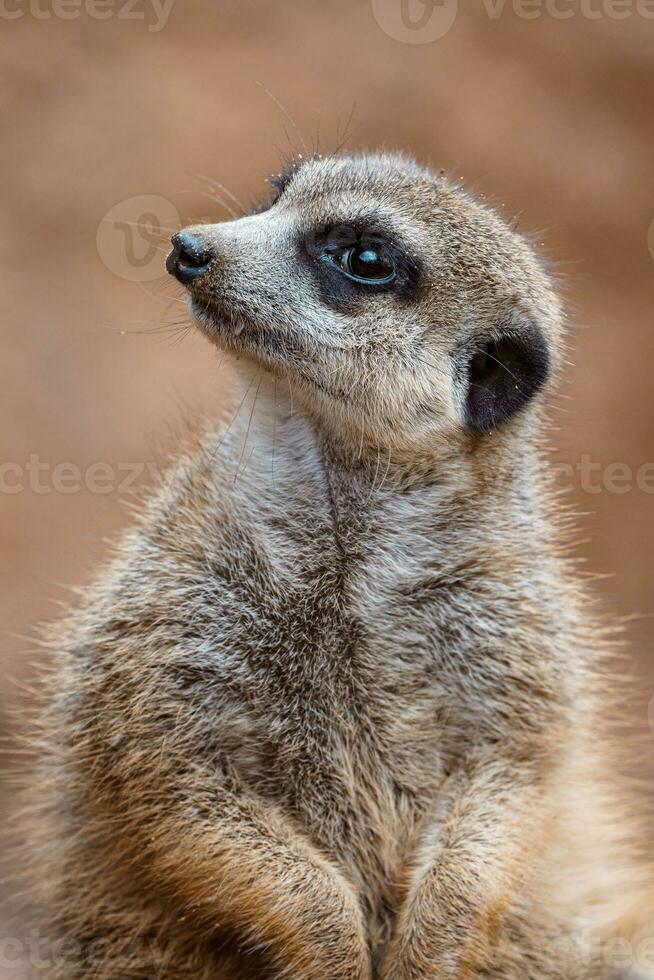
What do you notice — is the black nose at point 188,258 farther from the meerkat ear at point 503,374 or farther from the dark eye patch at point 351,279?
the meerkat ear at point 503,374

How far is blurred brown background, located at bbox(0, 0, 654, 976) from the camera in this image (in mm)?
6664

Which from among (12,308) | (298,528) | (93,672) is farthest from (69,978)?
(12,308)

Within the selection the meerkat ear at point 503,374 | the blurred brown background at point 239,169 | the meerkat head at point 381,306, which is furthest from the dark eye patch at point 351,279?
the blurred brown background at point 239,169

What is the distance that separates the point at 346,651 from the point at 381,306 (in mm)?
868

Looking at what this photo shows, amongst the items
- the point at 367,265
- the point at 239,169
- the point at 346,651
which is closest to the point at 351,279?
the point at 367,265

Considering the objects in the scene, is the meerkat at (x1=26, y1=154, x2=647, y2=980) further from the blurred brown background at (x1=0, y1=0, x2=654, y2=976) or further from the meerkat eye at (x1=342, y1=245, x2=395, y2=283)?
the blurred brown background at (x1=0, y1=0, x2=654, y2=976)

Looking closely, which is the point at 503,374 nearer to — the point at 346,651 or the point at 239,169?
the point at 346,651

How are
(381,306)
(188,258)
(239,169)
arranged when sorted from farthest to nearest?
(239,169) < (381,306) < (188,258)

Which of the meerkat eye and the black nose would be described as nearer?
the black nose

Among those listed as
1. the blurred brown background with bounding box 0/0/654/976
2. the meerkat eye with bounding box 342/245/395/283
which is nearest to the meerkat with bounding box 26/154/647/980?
the meerkat eye with bounding box 342/245/395/283

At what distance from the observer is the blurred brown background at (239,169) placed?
262 inches

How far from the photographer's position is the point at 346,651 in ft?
9.94

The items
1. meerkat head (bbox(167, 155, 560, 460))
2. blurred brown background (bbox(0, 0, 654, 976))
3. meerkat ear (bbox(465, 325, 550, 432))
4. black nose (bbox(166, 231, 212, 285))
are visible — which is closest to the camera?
black nose (bbox(166, 231, 212, 285))

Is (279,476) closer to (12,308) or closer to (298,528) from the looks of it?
(298,528)
